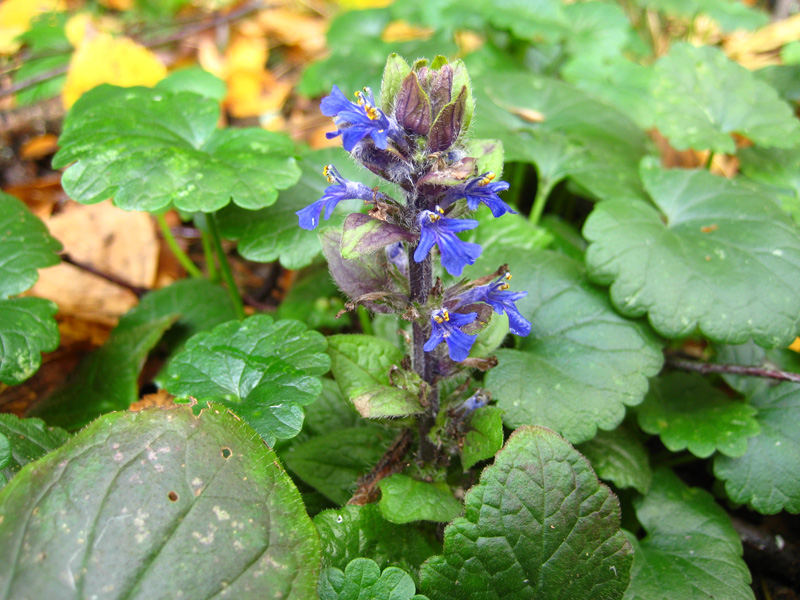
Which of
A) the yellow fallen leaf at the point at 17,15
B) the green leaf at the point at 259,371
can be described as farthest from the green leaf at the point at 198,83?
the yellow fallen leaf at the point at 17,15

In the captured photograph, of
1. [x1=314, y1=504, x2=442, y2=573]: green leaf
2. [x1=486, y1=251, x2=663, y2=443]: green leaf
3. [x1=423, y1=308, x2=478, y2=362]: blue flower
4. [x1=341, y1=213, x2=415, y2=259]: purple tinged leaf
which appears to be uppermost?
[x1=341, y1=213, x2=415, y2=259]: purple tinged leaf

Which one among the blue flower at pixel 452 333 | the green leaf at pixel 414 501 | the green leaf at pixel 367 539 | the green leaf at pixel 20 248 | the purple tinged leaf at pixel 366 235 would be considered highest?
the purple tinged leaf at pixel 366 235

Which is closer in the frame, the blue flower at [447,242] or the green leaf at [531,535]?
the blue flower at [447,242]

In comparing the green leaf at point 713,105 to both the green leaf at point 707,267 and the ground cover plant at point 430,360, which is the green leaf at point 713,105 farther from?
the green leaf at point 707,267

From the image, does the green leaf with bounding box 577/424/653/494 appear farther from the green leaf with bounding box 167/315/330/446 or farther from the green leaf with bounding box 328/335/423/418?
the green leaf with bounding box 167/315/330/446

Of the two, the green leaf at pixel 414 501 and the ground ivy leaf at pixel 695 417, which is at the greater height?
the green leaf at pixel 414 501

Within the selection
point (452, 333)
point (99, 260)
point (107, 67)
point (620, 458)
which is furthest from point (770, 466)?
point (107, 67)

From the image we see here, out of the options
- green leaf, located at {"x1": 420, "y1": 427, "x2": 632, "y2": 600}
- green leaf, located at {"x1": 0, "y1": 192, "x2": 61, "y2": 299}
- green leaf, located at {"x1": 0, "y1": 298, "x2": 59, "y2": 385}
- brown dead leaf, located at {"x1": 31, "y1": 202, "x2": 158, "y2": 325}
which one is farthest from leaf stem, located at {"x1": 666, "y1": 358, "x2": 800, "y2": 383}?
brown dead leaf, located at {"x1": 31, "y1": 202, "x2": 158, "y2": 325}
